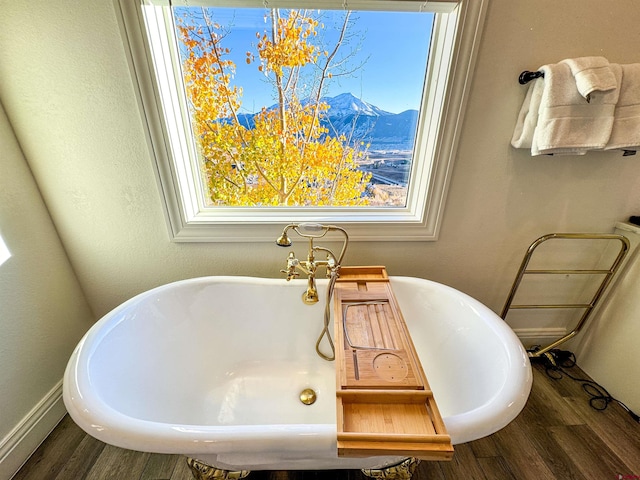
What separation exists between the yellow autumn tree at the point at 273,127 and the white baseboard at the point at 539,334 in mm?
1201

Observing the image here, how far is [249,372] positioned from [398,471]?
73cm

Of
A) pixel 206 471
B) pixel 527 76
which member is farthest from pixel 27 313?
pixel 527 76

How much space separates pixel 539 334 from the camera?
4.97 feet

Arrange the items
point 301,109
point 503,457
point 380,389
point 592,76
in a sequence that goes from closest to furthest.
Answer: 1. point 380,389
2. point 592,76
3. point 503,457
4. point 301,109

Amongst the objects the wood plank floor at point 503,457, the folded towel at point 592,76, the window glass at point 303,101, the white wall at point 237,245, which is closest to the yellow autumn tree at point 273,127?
the window glass at point 303,101

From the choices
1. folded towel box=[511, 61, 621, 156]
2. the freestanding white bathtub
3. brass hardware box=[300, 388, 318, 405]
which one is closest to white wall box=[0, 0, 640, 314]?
folded towel box=[511, 61, 621, 156]

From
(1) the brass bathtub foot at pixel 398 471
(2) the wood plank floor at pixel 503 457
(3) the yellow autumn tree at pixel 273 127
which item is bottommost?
(2) the wood plank floor at pixel 503 457

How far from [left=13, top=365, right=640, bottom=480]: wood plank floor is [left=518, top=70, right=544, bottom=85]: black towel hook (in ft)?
4.67

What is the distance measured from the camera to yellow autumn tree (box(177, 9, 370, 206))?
3.45 ft

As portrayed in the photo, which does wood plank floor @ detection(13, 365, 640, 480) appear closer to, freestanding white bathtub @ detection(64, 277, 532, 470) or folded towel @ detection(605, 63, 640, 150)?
freestanding white bathtub @ detection(64, 277, 532, 470)

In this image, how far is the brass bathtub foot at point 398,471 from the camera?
2.52 feet

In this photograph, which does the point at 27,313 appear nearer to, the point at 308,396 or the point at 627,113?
the point at 308,396

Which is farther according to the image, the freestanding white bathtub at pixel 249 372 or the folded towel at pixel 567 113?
the folded towel at pixel 567 113

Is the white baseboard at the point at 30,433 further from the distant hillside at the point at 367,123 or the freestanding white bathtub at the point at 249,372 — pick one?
the distant hillside at the point at 367,123
